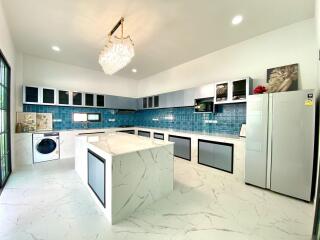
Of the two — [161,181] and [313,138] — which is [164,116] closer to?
[161,181]

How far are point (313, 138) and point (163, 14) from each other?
9.27 ft

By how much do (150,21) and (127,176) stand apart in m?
2.44

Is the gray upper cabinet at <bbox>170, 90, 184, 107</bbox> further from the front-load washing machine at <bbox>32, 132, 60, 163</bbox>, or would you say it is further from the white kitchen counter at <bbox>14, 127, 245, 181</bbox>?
the front-load washing machine at <bbox>32, 132, 60, 163</bbox>

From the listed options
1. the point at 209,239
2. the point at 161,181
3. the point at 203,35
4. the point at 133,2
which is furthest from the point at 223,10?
the point at 209,239

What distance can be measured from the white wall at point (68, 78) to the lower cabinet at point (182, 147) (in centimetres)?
313

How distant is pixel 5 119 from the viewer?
2875 mm

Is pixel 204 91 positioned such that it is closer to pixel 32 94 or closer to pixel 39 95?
pixel 39 95

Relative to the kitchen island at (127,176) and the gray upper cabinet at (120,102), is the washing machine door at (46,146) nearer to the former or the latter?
the gray upper cabinet at (120,102)

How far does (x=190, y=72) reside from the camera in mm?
4297

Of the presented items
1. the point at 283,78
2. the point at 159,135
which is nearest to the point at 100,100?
the point at 159,135

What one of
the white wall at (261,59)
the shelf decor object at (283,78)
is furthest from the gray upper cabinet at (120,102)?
the shelf decor object at (283,78)

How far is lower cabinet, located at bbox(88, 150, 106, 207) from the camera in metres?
1.83

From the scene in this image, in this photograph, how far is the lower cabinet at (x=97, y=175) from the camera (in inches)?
72.2

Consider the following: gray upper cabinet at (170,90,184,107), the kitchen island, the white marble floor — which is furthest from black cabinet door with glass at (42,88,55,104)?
gray upper cabinet at (170,90,184,107)
